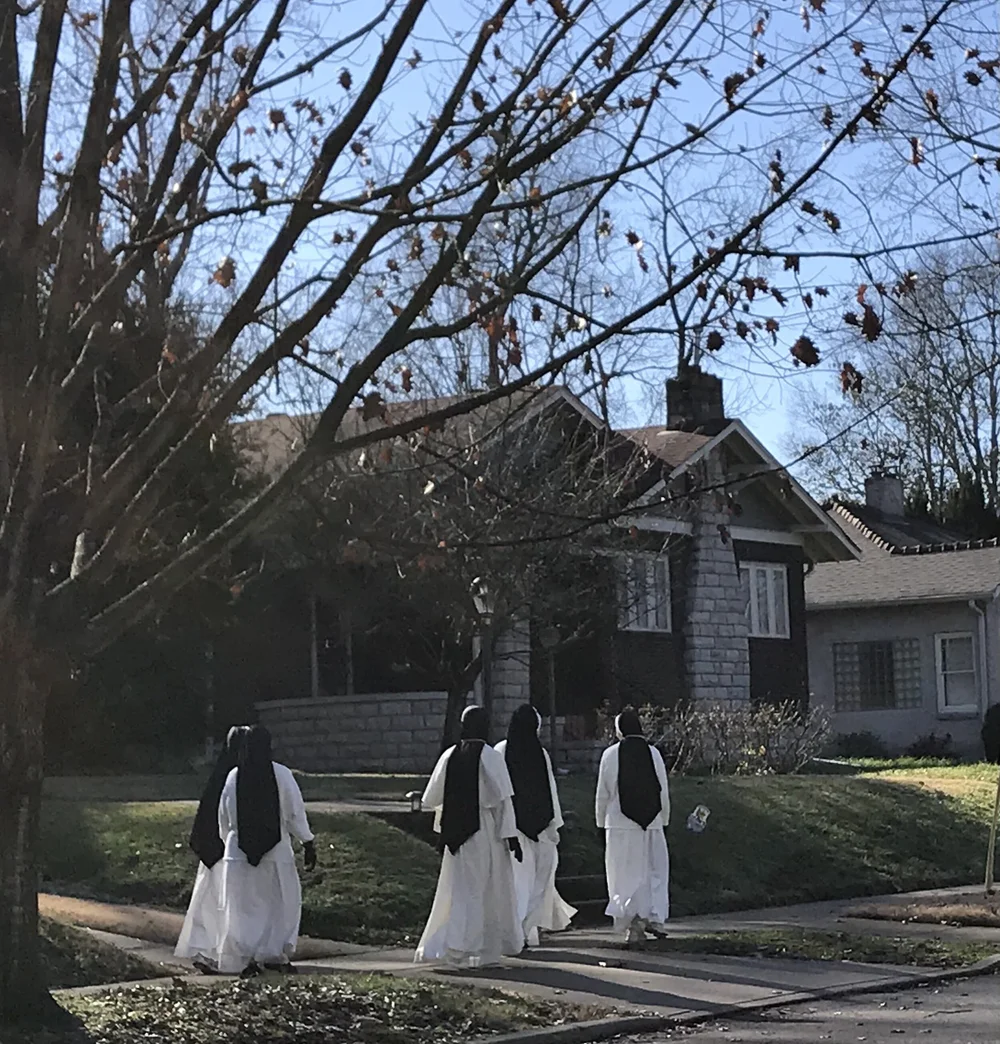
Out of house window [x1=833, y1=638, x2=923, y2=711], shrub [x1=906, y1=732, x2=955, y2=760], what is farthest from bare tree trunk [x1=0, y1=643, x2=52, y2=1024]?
house window [x1=833, y1=638, x2=923, y2=711]

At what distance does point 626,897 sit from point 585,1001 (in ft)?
10.7

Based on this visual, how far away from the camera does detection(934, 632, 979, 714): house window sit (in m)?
41.0

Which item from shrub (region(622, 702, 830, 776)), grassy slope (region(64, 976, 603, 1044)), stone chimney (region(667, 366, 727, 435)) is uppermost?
stone chimney (region(667, 366, 727, 435))

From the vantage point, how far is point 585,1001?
12.1 meters

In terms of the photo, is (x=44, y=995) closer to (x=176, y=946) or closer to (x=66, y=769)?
(x=176, y=946)

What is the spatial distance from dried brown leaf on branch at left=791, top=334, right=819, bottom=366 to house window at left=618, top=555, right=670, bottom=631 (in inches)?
746

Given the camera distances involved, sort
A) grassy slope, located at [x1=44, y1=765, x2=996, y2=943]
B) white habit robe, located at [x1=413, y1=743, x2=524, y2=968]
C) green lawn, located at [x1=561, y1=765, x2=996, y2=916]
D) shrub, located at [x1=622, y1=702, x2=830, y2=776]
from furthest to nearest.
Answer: shrub, located at [x1=622, y1=702, x2=830, y2=776] → green lawn, located at [x1=561, y1=765, x2=996, y2=916] → grassy slope, located at [x1=44, y1=765, x2=996, y2=943] → white habit robe, located at [x1=413, y1=743, x2=524, y2=968]

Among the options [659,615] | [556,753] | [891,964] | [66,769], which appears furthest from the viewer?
[659,615]

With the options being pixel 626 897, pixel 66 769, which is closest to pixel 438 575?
pixel 66 769

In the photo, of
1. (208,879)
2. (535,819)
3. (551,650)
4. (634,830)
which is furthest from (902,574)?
(208,879)

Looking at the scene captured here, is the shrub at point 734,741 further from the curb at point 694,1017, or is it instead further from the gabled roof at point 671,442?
the curb at point 694,1017

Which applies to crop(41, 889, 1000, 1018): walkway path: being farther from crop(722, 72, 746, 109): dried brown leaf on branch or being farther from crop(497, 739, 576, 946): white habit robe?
crop(722, 72, 746, 109): dried brown leaf on branch

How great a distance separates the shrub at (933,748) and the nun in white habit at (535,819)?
1013 inches

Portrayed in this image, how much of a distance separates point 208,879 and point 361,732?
15231mm
